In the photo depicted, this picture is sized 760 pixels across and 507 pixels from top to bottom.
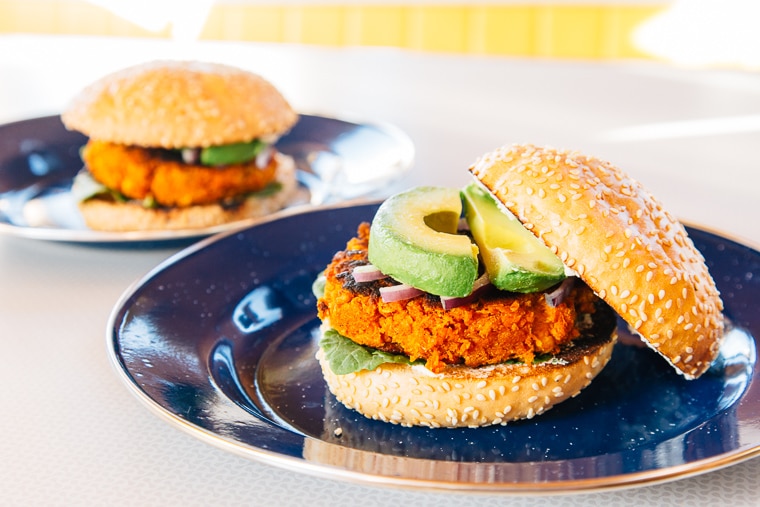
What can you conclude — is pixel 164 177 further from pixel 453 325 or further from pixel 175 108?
pixel 453 325

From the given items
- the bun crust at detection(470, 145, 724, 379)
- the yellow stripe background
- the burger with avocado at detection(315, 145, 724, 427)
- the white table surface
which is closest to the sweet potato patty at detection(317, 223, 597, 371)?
the burger with avocado at detection(315, 145, 724, 427)

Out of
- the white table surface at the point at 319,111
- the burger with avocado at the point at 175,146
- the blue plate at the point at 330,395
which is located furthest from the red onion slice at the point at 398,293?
the burger with avocado at the point at 175,146

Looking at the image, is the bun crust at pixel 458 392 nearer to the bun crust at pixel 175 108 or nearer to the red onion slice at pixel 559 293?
the red onion slice at pixel 559 293

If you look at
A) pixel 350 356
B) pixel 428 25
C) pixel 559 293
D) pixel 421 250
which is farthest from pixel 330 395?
pixel 428 25

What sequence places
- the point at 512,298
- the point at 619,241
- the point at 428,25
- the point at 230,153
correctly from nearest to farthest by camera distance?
the point at 619,241
the point at 512,298
the point at 230,153
the point at 428,25

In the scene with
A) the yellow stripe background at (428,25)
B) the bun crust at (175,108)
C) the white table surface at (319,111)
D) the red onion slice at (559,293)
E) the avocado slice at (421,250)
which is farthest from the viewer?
the yellow stripe background at (428,25)

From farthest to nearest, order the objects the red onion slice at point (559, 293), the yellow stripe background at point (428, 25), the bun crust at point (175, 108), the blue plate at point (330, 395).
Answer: the yellow stripe background at point (428, 25) < the bun crust at point (175, 108) < the red onion slice at point (559, 293) < the blue plate at point (330, 395)

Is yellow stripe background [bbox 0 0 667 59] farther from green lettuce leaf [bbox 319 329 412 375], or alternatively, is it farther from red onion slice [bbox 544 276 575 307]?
green lettuce leaf [bbox 319 329 412 375]
